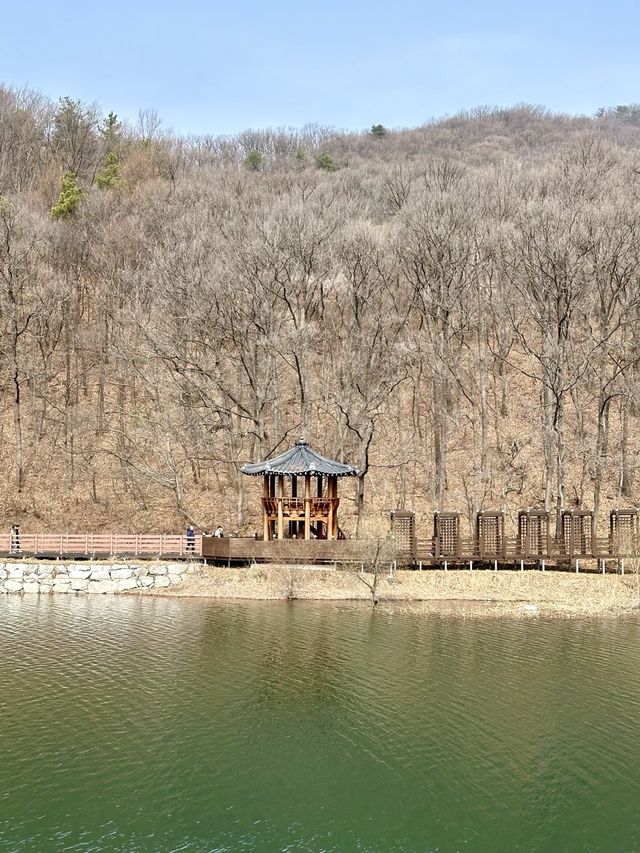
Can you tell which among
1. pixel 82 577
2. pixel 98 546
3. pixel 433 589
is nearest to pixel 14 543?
pixel 98 546

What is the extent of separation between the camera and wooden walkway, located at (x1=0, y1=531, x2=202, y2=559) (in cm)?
3331

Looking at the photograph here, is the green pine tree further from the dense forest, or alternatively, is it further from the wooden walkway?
the wooden walkway

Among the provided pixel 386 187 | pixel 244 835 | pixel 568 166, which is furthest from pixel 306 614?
pixel 386 187

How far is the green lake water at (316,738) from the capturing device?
1190 cm

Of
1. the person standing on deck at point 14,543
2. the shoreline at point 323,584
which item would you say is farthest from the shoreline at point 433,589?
the person standing on deck at point 14,543

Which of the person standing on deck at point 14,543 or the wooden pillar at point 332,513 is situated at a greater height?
the wooden pillar at point 332,513

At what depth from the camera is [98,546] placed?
1350 inches

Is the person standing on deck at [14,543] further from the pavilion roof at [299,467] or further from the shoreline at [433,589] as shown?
the pavilion roof at [299,467]

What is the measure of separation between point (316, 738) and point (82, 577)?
1841cm

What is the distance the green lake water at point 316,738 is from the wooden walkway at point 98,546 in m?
8.86

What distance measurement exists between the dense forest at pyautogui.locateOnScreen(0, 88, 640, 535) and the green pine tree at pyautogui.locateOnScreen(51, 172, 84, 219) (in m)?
0.16

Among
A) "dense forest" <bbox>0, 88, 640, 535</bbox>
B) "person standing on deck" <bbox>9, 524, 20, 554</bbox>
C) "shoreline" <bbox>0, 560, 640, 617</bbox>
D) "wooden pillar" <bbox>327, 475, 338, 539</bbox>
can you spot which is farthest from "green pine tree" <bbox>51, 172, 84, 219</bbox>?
"wooden pillar" <bbox>327, 475, 338, 539</bbox>

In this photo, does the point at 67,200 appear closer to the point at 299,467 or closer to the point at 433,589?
the point at 299,467

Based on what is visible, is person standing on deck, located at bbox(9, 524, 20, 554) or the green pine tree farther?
the green pine tree
